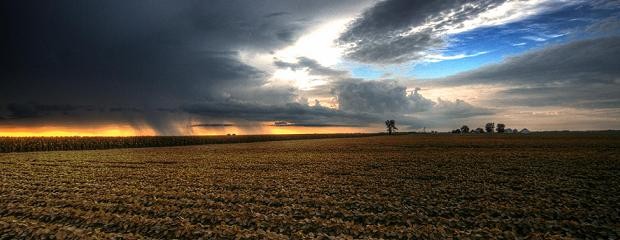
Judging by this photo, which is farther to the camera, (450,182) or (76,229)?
(450,182)

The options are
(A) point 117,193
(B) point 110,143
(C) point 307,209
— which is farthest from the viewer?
(B) point 110,143

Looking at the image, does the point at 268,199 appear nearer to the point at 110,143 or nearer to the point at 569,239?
the point at 569,239

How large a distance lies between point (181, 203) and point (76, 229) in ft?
13.1

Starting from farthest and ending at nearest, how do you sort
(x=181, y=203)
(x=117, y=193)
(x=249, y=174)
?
1. (x=249, y=174)
2. (x=117, y=193)
3. (x=181, y=203)

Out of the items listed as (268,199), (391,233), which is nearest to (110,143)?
(268,199)

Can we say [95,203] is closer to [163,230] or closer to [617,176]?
[163,230]

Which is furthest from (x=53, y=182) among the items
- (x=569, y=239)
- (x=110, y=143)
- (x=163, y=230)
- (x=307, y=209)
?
(x=110, y=143)

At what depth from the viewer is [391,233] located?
9.95 m

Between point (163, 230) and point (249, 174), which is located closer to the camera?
point (163, 230)

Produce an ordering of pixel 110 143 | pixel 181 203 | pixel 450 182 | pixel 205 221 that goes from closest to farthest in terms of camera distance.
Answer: pixel 205 221
pixel 181 203
pixel 450 182
pixel 110 143

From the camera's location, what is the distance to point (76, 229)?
1122 cm

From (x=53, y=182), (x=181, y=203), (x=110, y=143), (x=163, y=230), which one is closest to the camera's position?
(x=163, y=230)

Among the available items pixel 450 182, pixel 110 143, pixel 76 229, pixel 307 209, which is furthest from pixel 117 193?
pixel 110 143

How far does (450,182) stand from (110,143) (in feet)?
253
